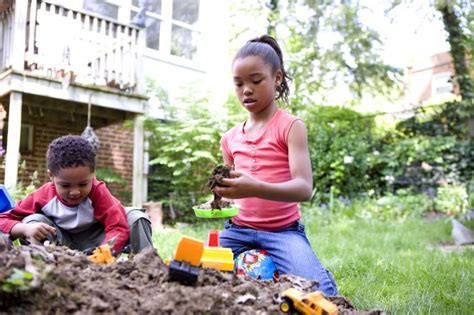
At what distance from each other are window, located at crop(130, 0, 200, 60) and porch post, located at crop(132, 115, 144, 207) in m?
2.72

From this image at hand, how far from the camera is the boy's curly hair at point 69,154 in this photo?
2.03 m

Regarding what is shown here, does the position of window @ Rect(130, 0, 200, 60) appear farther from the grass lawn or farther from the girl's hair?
the girl's hair

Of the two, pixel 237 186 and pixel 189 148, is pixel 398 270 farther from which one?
pixel 189 148

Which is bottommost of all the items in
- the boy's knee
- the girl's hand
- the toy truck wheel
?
the toy truck wheel

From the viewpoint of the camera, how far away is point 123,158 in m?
8.20

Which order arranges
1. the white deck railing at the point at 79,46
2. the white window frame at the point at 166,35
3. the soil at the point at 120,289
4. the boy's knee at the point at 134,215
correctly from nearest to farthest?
the soil at the point at 120,289 < the boy's knee at the point at 134,215 < the white deck railing at the point at 79,46 < the white window frame at the point at 166,35

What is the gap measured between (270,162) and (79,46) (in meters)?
4.90

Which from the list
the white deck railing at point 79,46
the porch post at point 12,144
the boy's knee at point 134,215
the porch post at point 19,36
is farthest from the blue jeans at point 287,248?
the white deck railing at point 79,46

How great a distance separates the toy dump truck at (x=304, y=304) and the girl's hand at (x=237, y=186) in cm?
41

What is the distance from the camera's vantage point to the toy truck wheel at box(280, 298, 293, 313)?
1.15m

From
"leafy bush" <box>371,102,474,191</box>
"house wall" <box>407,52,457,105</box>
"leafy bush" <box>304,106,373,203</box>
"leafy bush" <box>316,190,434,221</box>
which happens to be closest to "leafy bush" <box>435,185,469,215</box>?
"leafy bush" <box>316,190,434,221</box>

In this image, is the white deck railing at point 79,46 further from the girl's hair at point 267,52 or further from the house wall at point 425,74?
the house wall at point 425,74

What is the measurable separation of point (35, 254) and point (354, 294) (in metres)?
1.64

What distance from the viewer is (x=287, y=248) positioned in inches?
79.0
